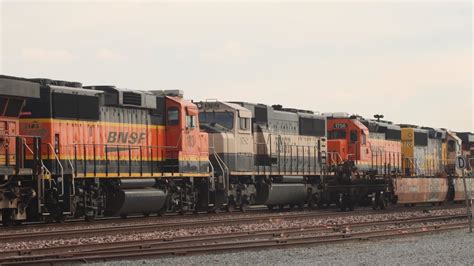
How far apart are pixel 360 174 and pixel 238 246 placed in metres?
16.5

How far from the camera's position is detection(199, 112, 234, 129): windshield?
26.2 meters

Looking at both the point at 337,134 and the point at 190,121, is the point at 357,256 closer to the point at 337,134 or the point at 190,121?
the point at 190,121

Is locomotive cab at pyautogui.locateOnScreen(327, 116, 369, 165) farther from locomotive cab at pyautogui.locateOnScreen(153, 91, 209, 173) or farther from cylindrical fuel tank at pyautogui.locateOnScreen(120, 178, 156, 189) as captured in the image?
cylindrical fuel tank at pyautogui.locateOnScreen(120, 178, 156, 189)

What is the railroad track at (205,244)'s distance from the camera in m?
12.1

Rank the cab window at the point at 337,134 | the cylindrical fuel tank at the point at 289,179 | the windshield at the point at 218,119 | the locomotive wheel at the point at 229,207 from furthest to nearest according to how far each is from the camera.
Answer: the cab window at the point at 337,134 < the cylindrical fuel tank at the point at 289,179 < the windshield at the point at 218,119 < the locomotive wheel at the point at 229,207

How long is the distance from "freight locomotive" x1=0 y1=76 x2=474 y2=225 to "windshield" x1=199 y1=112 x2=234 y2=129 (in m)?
0.04

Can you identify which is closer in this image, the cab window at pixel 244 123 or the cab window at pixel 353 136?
the cab window at pixel 244 123

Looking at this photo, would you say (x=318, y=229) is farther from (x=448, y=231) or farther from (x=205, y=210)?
(x=205, y=210)

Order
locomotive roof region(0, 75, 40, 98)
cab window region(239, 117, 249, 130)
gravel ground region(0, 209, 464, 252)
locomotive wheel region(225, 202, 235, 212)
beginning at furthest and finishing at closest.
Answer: cab window region(239, 117, 249, 130) → locomotive wheel region(225, 202, 235, 212) → locomotive roof region(0, 75, 40, 98) → gravel ground region(0, 209, 464, 252)

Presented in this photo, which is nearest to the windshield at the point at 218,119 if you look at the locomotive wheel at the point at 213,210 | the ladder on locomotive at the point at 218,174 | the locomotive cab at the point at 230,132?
the locomotive cab at the point at 230,132

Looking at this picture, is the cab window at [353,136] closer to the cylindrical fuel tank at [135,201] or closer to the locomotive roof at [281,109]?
the locomotive roof at [281,109]

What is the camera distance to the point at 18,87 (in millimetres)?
18297

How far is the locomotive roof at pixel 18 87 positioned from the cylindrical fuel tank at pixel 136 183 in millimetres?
3593

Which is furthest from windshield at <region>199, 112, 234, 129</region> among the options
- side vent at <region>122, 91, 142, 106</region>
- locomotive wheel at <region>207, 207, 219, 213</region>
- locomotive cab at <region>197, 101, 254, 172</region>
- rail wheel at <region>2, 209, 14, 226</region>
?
rail wheel at <region>2, 209, 14, 226</region>
